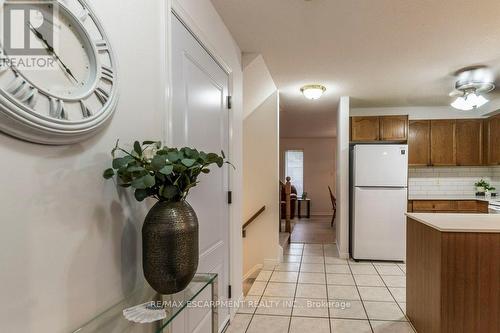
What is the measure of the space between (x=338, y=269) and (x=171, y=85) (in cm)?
339

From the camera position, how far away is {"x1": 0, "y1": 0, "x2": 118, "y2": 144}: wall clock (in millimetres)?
721

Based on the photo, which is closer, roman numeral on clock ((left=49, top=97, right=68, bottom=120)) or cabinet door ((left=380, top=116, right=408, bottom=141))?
roman numeral on clock ((left=49, top=97, right=68, bottom=120))

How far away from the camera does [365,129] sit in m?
4.71

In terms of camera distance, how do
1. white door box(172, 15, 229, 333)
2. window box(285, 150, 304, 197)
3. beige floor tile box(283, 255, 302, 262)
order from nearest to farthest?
1. white door box(172, 15, 229, 333)
2. beige floor tile box(283, 255, 302, 262)
3. window box(285, 150, 304, 197)

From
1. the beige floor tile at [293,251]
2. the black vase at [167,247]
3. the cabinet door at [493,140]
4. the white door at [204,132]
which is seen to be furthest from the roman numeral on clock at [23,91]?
the cabinet door at [493,140]

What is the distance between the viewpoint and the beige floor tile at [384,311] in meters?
2.66

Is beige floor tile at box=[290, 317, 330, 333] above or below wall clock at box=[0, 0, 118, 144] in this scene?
below

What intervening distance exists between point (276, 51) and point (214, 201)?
1.57 m

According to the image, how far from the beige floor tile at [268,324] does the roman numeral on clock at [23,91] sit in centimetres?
228

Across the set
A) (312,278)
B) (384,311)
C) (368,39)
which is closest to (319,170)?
(312,278)

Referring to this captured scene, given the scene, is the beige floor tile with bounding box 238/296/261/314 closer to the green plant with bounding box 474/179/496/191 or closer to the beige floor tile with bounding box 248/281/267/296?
the beige floor tile with bounding box 248/281/267/296

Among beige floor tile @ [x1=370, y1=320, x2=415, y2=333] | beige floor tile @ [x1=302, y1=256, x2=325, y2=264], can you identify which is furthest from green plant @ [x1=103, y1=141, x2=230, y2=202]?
beige floor tile @ [x1=302, y1=256, x2=325, y2=264]

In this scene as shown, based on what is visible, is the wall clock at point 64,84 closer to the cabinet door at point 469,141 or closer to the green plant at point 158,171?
the green plant at point 158,171

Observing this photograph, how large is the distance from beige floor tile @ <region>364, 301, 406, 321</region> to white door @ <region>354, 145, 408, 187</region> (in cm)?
184
